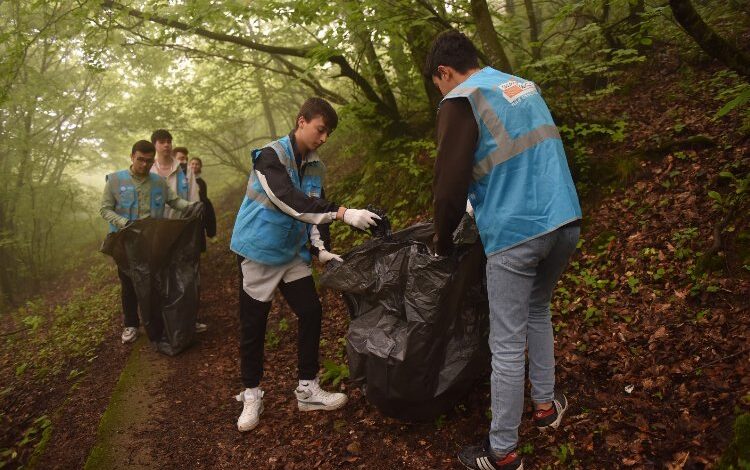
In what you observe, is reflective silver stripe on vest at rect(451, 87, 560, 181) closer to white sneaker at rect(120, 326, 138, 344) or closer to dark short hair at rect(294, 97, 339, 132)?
dark short hair at rect(294, 97, 339, 132)

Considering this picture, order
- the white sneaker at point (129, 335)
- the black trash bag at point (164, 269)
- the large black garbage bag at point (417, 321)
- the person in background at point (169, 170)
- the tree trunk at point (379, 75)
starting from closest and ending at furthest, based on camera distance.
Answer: the large black garbage bag at point (417, 321), the black trash bag at point (164, 269), the white sneaker at point (129, 335), the person in background at point (169, 170), the tree trunk at point (379, 75)

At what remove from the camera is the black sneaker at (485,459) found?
212cm

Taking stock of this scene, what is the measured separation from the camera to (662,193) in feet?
11.8

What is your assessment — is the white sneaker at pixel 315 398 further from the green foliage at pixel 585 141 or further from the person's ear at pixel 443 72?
the green foliage at pixel 585 141

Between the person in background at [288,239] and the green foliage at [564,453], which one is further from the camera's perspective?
the person in background at [288,239]

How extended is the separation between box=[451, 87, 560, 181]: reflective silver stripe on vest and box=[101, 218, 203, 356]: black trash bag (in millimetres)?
3351

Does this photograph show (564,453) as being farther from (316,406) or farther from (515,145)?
(316,406)

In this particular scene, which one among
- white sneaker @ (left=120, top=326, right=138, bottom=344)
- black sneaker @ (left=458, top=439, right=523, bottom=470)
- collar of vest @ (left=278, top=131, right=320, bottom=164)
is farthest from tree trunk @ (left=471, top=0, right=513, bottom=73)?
white sneaker @ (left=120, top=326, right=138, bottom=344)

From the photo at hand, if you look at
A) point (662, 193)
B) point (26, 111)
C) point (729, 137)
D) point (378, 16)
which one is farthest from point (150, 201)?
point (26, 111)

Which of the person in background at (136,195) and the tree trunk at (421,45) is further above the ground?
the tree trunk at (421,45)

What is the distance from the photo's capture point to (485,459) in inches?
85.2

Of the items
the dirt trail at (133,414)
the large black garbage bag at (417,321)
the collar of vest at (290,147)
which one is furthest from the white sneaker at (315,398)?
the collar of vest at (290,147)

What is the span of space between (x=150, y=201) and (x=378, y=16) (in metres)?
2.90

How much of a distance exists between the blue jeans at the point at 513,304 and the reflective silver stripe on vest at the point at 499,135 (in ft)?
1.24
